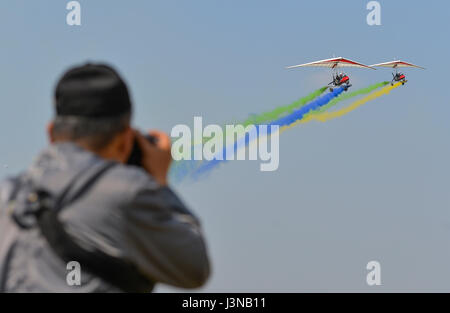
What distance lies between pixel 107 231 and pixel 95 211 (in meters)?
0.13

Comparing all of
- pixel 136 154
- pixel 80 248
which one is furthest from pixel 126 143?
pixel 80 248

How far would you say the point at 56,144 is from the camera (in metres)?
4.32

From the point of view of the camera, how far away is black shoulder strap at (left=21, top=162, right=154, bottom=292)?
4.04 metres

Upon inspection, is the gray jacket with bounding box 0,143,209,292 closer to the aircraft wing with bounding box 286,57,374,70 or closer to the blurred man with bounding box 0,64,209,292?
the blurred man with bounding box 0,64,209,292

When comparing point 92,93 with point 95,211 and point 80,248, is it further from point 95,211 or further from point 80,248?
point 80,248

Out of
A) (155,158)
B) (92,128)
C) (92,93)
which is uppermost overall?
(92,93)

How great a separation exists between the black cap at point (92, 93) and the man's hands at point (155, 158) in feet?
0.79

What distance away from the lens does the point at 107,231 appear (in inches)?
161

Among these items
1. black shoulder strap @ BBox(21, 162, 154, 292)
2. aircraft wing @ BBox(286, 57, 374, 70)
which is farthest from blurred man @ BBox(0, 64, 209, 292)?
aircraft wing @ BBox(286, 57, 374, 70)

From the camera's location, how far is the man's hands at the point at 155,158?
4398 mm

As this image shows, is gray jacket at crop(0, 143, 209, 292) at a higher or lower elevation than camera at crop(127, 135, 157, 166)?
lower
